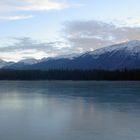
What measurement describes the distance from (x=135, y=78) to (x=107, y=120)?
224 feet

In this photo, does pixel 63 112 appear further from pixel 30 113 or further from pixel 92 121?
pixel 92 121

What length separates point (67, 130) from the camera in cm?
1416

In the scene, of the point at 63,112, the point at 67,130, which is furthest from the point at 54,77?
the point at 67,130

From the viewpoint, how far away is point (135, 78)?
275 feet

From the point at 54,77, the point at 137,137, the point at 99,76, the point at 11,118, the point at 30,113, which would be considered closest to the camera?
the point at 137,137

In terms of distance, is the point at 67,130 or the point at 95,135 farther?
the point at 67,130

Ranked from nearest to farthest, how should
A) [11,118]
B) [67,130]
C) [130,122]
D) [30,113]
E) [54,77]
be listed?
[67,130] → [130,122] → [11,118] → [30,113] → [54,77]

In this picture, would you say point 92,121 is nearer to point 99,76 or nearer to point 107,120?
point 107,120

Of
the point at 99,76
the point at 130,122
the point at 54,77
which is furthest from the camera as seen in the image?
the point at 54,77

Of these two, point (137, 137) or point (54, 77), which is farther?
point (54, 77)

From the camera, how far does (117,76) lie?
8762cm

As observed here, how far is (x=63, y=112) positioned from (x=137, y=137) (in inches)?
318

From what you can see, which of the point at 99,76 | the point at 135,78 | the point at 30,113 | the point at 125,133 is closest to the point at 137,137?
the point at 125,133

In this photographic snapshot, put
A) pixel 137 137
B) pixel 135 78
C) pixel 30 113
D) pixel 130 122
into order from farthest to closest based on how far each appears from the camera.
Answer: pixel 135 78 < pixel 30 113 < pixel 130 122 < pixel 137 137
